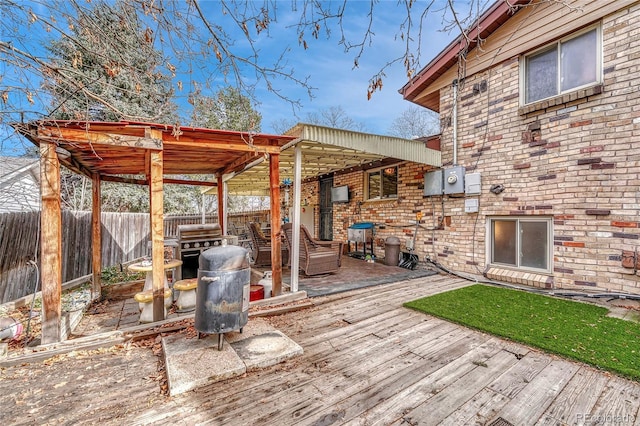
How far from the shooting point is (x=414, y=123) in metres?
19.6

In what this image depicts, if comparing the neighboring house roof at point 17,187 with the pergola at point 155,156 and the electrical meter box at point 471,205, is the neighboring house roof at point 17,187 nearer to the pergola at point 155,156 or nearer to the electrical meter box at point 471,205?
the pergola at point 155,156

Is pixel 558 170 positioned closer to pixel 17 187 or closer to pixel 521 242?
pixel 521 242

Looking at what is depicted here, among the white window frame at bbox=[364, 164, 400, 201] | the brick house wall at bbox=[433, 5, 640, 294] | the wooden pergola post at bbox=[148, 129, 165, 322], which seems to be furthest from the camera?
the white window frame at bbox=[364, 164, 400, 201]

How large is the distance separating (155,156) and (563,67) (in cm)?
656

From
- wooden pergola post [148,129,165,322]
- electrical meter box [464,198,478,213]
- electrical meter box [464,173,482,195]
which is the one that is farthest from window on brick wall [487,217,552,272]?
wooden pergola post [148,129,165,322]

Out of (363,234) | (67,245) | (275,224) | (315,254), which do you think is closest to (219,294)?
(275,224)

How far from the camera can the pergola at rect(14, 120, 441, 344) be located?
2910 millimetres

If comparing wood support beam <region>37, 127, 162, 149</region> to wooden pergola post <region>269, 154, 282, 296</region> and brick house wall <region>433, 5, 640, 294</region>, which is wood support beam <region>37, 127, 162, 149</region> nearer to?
wooden pergola post <region>269, 154, 282, 296</region>

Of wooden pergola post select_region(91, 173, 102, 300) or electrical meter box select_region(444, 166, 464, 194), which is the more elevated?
electrical meter box select_region(444, 166, 464, 194)

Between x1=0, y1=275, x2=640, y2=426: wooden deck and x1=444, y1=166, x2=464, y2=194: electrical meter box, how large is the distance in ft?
11.4

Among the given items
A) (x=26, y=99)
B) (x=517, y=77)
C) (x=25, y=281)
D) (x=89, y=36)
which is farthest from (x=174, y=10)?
(x=517, y=77)

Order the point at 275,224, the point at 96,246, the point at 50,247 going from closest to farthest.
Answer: the point at 50,247
the point at 275,224
the point at 96,246

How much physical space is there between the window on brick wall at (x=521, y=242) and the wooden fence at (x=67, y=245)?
278 inches

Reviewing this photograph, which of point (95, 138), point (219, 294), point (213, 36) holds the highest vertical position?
point (213, 36)
